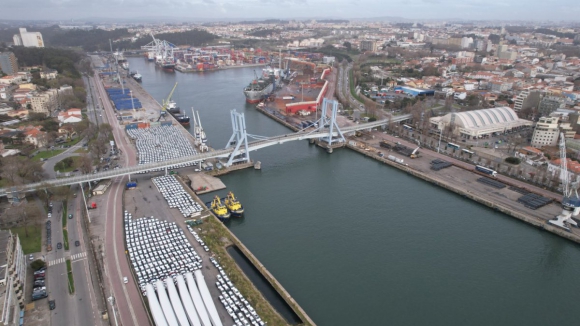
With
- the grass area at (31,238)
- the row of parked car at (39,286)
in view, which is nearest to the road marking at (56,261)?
the row of parked car at (39,286)

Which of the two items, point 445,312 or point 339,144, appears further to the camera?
point 339,144

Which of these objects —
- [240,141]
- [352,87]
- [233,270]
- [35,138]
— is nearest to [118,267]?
[233,270]

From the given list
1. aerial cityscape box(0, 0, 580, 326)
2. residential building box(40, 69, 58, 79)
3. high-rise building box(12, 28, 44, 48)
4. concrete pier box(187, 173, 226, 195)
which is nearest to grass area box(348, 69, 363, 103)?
aerial cityscape box(0, 0, 580, 326)

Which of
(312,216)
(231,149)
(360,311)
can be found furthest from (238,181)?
(360,311)

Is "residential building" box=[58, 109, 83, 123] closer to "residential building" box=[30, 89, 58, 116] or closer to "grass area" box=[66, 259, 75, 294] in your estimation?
"residential building" box=[30, 89, 58, 116]

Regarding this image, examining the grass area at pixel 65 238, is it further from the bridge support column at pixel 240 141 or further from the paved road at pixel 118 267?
the bridge support column at pixel 240 141

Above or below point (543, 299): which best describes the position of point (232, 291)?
above

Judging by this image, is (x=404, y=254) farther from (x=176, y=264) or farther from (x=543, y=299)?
(x=176, y=264)

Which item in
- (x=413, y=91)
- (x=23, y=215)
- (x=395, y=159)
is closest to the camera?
(x=23, y=215)

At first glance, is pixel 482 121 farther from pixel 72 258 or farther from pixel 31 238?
pixel 31 238
